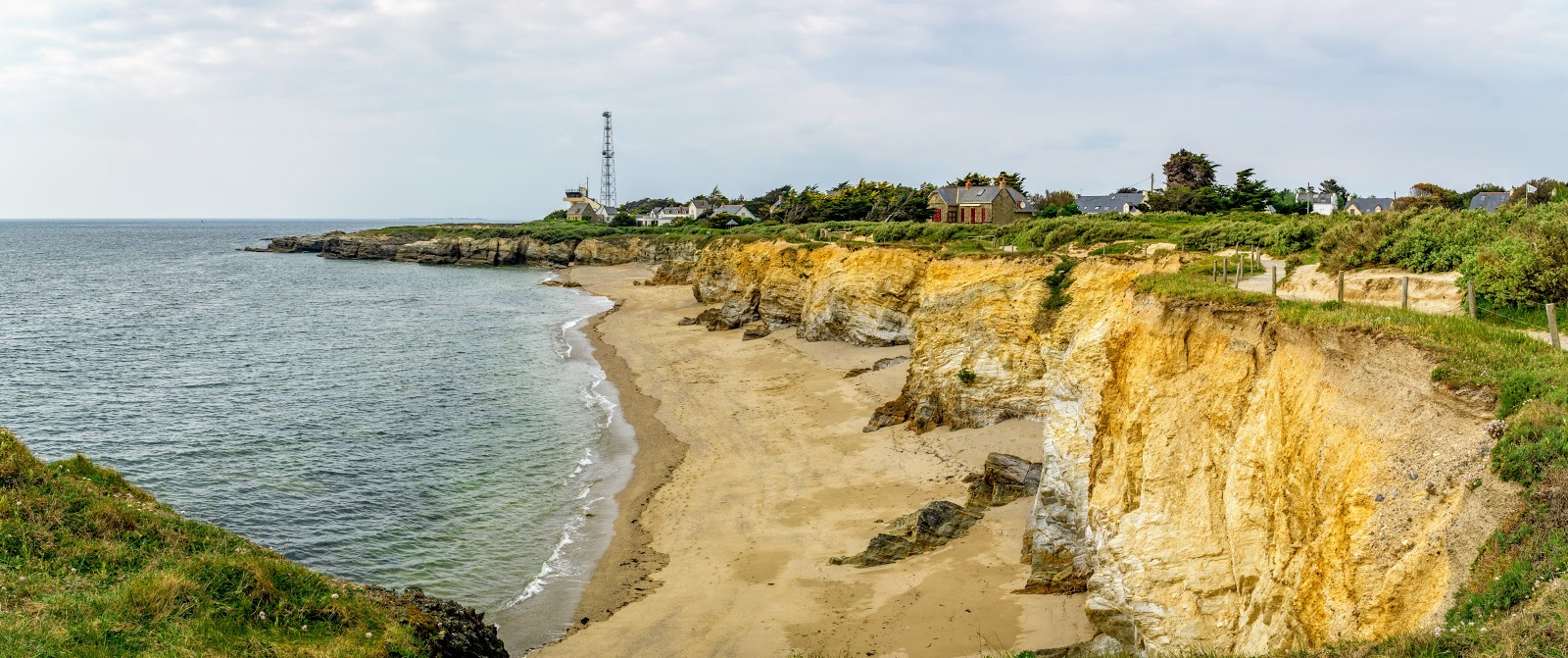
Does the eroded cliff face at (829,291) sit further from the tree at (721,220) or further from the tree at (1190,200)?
the tree at (721,220)

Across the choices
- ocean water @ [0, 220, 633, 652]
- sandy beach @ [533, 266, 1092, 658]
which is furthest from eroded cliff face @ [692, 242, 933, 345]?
ocean water @ [0, 220, 633, 652]

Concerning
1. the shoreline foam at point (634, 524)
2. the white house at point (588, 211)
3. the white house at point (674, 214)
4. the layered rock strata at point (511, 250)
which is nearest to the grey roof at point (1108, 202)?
the layered rock strata at point (511, 250)

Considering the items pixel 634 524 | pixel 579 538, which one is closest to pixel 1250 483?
pixel 634 524

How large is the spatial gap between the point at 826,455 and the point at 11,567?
21.1 meters

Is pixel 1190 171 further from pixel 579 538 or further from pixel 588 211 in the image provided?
pixel 588 211

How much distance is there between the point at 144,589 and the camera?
470 inches

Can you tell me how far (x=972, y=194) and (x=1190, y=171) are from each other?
55.1 ft

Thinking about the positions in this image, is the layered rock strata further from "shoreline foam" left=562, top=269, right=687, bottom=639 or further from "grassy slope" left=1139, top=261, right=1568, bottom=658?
"grassy slope" left=1139, top=261, right=1568, bottom=658

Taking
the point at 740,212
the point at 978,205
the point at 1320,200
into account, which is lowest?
the point at 978,205

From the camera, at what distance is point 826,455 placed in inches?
1183

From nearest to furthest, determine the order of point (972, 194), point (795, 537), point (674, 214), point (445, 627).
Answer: point (445, 627) → point (795, 537) → point (972, 194) → point (674, 214)

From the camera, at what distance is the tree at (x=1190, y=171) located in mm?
73375

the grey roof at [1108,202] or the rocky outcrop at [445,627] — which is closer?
the rocky outcrop at [445,627]

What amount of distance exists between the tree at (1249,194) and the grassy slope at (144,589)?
199 ft
